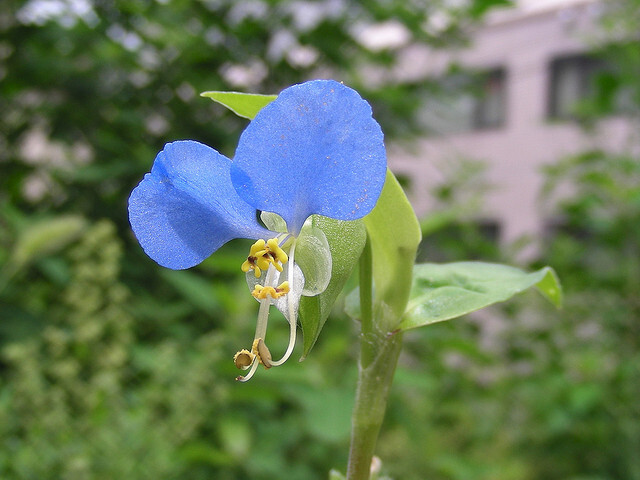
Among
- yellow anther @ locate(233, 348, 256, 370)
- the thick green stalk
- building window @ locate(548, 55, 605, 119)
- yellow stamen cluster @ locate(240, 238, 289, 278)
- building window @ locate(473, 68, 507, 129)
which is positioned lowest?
building window @ locate(473, 68, 507, 129)

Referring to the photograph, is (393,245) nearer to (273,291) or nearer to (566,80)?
(273,291)

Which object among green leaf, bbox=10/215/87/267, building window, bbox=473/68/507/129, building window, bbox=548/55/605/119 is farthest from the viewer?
building window, bbox=473/68/507/129

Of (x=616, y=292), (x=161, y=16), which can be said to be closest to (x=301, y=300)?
(x=161, y=16)

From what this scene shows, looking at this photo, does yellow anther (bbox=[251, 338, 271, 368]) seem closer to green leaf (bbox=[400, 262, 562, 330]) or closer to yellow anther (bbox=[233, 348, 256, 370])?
yellow anther (bbox=[233, 348, 256, 370])

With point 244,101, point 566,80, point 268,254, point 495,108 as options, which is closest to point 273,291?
point 268,254

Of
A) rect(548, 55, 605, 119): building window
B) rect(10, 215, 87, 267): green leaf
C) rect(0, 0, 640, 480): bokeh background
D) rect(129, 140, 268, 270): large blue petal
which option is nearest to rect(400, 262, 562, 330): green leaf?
rect(129, 140, 268, 270): large blue petal

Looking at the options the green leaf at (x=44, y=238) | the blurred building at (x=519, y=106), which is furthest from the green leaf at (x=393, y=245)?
the blurred building at (x=519, y=106)

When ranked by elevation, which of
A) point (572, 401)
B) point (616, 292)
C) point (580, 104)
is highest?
point (580, 104)

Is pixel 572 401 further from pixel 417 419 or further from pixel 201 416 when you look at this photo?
pixel 201 416
